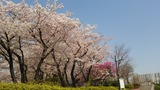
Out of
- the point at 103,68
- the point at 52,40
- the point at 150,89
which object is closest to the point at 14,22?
the point at 52,40

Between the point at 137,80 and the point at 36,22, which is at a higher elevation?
the point at 36,22

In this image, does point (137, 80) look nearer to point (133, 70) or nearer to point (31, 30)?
point (133, 70)

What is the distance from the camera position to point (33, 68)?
2284 cm

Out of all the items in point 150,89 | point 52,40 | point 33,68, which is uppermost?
point 52,40

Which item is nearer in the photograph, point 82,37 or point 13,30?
point 13,30

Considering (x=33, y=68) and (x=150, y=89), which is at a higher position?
(x=33, y=68)

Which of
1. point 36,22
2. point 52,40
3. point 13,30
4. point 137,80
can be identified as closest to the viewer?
point 13,30

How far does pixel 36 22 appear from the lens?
56.8 ft

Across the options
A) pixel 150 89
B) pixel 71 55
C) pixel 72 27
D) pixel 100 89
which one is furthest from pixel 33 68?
pixel 150 89

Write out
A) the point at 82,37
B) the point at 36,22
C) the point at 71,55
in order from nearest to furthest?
1. the point at 36,22
2. the point at 71,55
3. the point at 82,37

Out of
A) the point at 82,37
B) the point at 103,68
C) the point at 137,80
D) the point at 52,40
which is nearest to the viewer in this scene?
the point at 52,40

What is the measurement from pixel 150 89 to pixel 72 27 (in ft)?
30.4

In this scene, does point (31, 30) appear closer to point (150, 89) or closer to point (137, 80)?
point (150, 89)

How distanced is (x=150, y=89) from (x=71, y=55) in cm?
781
